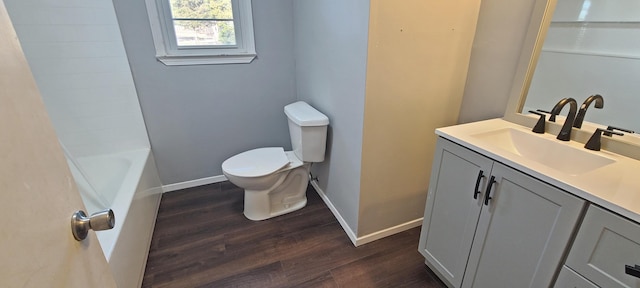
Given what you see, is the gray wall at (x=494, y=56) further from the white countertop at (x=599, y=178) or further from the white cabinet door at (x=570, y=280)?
the white cabinet door at (x=570, y=280)

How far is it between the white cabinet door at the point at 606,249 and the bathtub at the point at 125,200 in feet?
5.57

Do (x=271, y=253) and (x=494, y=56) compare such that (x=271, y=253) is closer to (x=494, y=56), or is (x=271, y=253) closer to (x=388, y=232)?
(x=388, y=232)

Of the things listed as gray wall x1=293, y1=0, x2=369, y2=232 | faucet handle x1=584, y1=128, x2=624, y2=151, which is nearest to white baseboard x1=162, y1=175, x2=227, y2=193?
gray wall x1=293, y1=0, x2=369, y2=232

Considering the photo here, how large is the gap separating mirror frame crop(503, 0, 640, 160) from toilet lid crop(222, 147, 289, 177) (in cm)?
140

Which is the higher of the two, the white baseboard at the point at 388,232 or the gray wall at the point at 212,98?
the gray wall at the point at 212,98

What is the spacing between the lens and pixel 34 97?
555mm

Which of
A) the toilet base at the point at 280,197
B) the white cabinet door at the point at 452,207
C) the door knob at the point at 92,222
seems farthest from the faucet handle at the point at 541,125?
the door knob at the point at 92,222

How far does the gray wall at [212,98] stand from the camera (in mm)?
2076

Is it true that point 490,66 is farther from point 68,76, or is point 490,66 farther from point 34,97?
point 68,76

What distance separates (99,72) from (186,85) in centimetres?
54

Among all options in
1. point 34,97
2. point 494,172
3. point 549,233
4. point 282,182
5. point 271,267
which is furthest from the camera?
point 282,182

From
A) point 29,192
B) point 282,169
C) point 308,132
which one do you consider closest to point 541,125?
point 308,132

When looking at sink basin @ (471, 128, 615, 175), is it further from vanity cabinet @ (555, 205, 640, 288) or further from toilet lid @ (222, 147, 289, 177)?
toilet lid @ (222, 147, 289, 177)

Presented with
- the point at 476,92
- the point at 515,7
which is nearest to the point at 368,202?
the point at 476,92
